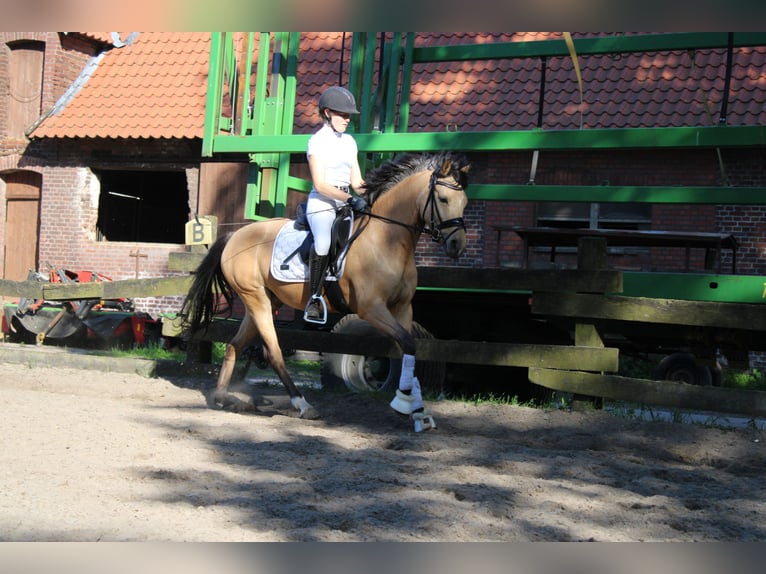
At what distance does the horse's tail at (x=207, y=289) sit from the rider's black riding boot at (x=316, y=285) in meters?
1.39

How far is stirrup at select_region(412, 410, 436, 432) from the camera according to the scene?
22.3 ft

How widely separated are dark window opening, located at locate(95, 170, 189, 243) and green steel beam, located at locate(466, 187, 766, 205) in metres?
12.8

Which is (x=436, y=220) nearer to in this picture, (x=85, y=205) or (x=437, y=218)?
(x=437, y=218)

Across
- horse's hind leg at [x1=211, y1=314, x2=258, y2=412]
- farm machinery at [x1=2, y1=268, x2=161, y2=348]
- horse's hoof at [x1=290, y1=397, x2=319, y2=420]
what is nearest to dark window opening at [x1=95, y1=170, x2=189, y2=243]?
farm machinery at [x1=2, y1=268, x2=161, y2=348]

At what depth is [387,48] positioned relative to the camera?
416 inches

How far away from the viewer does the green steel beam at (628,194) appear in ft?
24.4

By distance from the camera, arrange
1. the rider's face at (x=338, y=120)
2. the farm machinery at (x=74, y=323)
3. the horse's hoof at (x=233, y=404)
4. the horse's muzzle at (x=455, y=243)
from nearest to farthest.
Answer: the horse's muzzle at (x=455, y=243), the rider's face at (x=338, y=120), the horse's hoof at (x=233, y=404), the farm machinery at (x=74, y=323)

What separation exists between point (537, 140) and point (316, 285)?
240cm

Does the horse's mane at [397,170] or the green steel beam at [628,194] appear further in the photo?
the green steel beam at [628,194]

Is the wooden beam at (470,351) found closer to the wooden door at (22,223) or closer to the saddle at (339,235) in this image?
the saddle at (339,235)

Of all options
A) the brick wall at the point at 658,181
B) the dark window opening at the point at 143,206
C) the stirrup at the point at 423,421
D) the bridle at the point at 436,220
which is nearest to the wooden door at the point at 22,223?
the dark window opening at the point at 143,206

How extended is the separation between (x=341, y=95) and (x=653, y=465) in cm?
367

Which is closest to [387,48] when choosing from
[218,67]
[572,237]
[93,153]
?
[218,67]

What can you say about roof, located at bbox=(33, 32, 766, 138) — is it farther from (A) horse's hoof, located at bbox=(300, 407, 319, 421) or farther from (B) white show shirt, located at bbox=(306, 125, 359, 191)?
(A) horse's hoof, located at bbox=(300, 407, 319, 421)
